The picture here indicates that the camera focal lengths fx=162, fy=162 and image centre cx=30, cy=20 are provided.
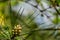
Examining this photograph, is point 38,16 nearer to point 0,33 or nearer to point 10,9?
point 10,9

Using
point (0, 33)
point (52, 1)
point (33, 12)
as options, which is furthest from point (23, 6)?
point (0, 33)

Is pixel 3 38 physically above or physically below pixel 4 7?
Result: below

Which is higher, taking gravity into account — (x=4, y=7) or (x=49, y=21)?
(x=4, y=7)

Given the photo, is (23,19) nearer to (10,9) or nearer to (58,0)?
(10,9)

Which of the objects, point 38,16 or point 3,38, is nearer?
point 3,38

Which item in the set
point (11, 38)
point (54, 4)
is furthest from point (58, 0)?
point (11, 38)

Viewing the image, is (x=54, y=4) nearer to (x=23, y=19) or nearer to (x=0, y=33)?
(x=23, y=19)

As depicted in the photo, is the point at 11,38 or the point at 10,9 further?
the point at 10,9

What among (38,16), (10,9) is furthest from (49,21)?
(10,9)
